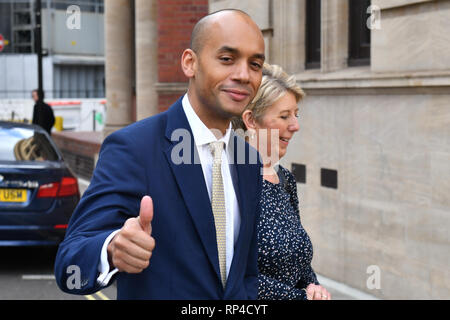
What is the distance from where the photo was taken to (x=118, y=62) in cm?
1611

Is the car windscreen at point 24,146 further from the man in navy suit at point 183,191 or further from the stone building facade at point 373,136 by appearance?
the man in navy suit at point 183,191

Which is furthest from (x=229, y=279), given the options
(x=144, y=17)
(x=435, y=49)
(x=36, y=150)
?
(x=144, y=17)

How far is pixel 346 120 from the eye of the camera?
705cm

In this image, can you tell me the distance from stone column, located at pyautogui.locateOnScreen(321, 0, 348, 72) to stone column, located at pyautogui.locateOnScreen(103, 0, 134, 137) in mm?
8955

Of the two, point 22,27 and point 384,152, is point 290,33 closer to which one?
point 384,152

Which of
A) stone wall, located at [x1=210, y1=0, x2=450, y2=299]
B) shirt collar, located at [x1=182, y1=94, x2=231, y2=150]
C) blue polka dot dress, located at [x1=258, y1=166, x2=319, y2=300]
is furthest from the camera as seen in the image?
stone wall, located at [x1=210, y1=0, x2=450, y2=299]

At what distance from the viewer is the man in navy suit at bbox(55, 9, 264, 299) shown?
1.77 metres

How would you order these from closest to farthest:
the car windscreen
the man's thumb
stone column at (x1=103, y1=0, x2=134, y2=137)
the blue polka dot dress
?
1. the man's thumb
2. the blue polka dot dress
3. the car windscreen
4. stone column at (x1=103, y1=0, x2=134, y2=137)

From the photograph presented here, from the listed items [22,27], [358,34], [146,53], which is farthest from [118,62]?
[22,27]

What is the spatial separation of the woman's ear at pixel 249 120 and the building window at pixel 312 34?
5442 mm

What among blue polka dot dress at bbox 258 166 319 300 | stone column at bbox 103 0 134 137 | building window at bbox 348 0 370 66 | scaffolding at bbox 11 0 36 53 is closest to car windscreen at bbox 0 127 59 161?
building window at bbox 348 0 370 66

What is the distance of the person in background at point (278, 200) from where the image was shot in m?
2.76

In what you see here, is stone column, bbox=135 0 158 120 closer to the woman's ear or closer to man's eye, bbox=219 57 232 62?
the woman's ear
